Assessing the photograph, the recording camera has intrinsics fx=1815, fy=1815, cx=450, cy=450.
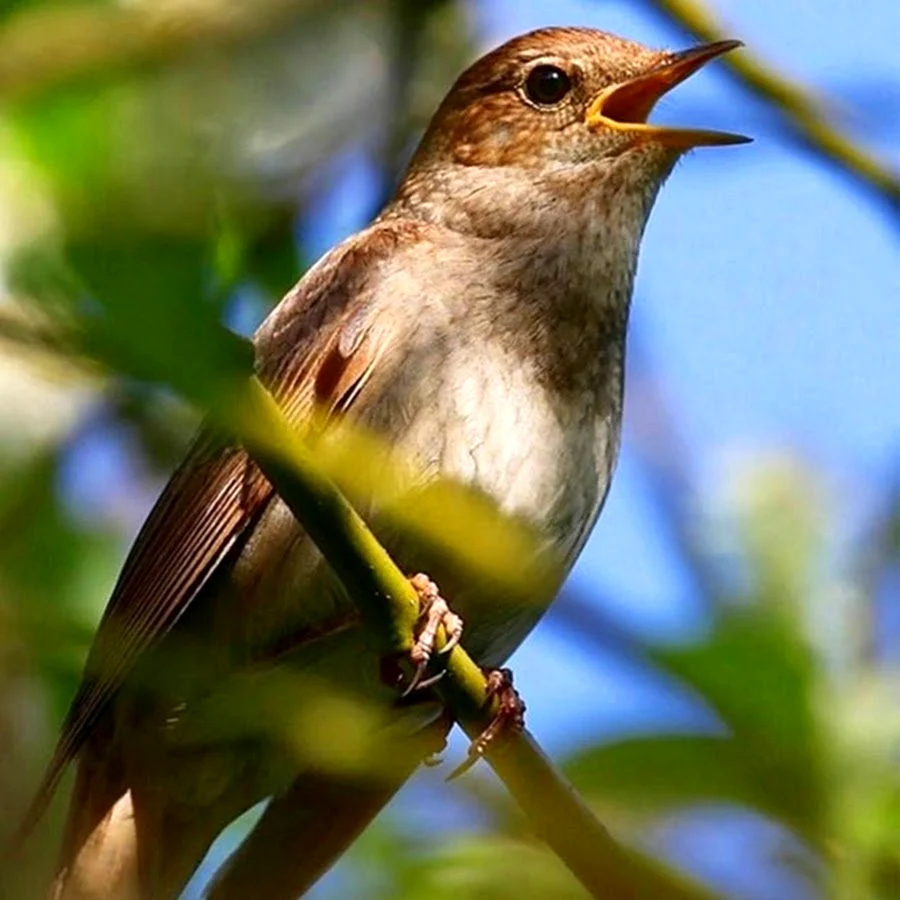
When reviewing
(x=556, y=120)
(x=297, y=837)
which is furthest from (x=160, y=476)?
(x=556, y=120)

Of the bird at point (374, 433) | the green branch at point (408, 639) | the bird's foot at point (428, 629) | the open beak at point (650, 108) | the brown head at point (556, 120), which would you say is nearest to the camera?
the green branch at point (408, 639)

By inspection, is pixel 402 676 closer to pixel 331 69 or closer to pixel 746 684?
pixel 331 69

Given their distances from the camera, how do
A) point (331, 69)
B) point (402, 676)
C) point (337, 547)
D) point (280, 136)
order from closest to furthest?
point (337, 547)
point (280, 136)
point (402, 676)
point (331, 69)

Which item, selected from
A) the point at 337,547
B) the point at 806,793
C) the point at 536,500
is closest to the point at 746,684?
the point at 806,793

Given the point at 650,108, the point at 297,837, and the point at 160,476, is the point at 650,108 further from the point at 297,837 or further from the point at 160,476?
the point at 160,476

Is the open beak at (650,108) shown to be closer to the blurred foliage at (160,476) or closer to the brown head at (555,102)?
the brown head at (555,102)

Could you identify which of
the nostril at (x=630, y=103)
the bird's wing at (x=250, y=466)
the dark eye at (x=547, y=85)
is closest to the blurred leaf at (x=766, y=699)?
the bird's wing at (x=250, y=466)

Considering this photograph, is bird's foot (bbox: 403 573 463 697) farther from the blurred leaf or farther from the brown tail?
the blurred leaf
